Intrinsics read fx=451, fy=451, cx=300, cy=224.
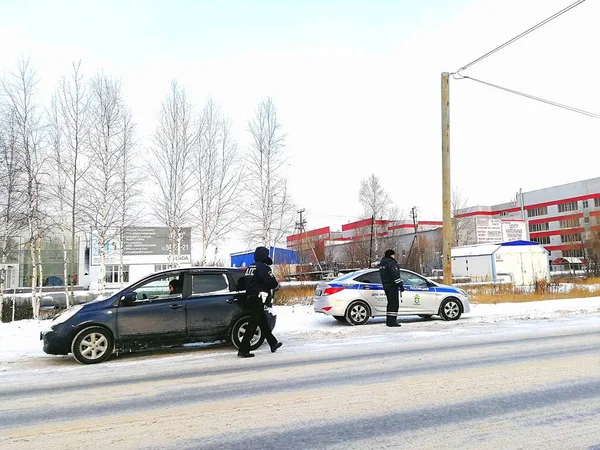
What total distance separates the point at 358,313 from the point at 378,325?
613 mm

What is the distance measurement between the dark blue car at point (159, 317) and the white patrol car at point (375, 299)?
3.14 m

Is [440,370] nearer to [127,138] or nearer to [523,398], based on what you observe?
[523,398]

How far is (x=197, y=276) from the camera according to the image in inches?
349

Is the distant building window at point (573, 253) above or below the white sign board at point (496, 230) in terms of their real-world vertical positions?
below

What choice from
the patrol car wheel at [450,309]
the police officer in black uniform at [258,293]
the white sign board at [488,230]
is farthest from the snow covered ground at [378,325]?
the white sign board at [488,230]

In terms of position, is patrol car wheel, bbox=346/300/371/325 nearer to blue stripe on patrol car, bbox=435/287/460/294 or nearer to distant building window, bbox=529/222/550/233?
blue stripe on patrol car, bbox=435/287/460/294

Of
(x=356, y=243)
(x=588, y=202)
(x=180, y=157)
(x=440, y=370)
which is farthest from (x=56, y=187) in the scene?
(x=588, y=202)

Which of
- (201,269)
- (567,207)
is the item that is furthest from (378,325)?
(567,207)

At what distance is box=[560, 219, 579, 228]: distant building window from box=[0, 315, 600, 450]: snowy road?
7520 centimetres

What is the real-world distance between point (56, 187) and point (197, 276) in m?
15.6

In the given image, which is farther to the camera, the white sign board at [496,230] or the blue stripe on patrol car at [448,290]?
the white sign board at [496,230]

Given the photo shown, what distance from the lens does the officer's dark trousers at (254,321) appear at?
26.1 ft

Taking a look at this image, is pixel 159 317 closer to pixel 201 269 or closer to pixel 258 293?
pixel 201 269

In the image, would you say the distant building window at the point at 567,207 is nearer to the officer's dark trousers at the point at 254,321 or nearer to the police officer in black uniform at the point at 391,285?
the police officer in black uniform at the point at 391,285
